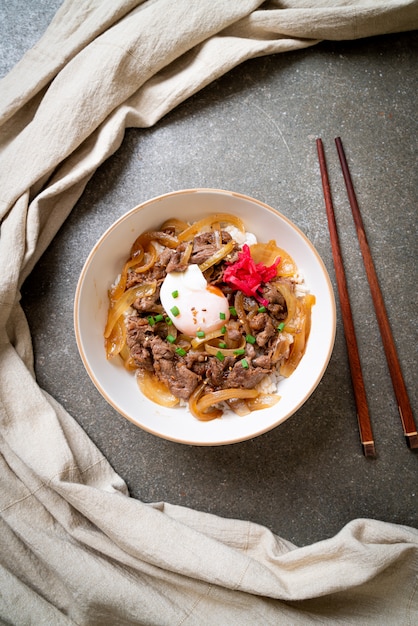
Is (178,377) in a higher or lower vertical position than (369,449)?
higher

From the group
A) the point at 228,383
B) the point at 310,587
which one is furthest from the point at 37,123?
the point at 310,587

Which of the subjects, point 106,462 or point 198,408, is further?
point 106,462

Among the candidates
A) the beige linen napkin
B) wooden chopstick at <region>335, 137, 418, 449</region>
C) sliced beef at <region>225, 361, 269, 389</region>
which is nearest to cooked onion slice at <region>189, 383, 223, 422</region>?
sliced beef at <region>225, 361, 269, 389</region>

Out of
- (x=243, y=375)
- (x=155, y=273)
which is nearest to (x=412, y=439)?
(x=243, y=375)

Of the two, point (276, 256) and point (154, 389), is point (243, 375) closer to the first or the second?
point (154, 389)

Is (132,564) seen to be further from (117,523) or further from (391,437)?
(391,437)

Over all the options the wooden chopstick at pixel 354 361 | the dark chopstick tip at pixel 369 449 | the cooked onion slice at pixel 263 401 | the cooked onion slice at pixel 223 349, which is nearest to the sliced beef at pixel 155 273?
the cooked onion slice at pixel 223 349

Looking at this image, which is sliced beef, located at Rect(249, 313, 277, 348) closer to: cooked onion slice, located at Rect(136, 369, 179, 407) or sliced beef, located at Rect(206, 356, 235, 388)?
sliced beef, located at Rect(206, 356, 235, 388)

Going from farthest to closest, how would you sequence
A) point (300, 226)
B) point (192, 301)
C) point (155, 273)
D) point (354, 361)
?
point (300, 226) < point (354, 361) < point (155, 273) < point (192, 301)
